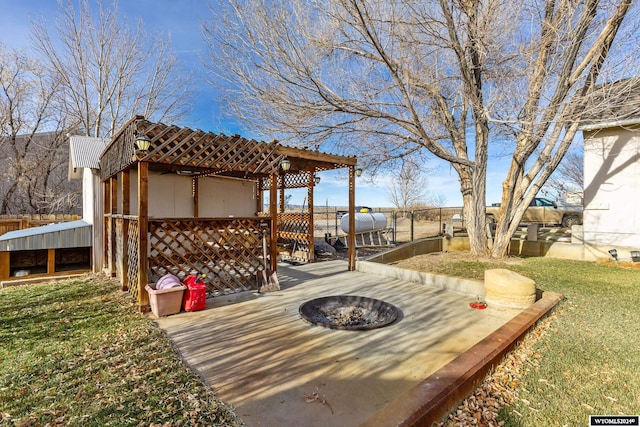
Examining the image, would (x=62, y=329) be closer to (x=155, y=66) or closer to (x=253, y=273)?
(x=253, y=273)

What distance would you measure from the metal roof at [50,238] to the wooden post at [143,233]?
3890 millimetres

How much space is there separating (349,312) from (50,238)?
641 centimetres

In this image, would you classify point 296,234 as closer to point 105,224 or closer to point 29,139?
point 105,224

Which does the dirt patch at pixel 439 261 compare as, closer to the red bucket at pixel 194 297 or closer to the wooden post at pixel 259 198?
the wooden post at pixel 259 198

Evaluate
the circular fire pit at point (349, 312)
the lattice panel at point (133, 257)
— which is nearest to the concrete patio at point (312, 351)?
the circular fire pit at point (349, 312)

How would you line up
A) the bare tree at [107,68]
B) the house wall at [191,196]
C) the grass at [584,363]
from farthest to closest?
the bare tree at [107,68]
the house wall at [191,196]
the grass at [584,363]

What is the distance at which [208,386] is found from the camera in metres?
2.28

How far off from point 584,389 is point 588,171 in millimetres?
8353

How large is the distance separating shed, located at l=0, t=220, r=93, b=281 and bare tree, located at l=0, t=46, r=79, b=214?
6.81 m

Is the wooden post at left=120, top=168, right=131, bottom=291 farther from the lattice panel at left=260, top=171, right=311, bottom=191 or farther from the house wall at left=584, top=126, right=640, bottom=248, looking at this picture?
the house wall at left=584, top=126, right=640, bottom=248

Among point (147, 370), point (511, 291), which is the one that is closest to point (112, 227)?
point (147, 370)

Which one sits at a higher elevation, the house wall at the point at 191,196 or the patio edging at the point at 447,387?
the house wall at the point at 191,196

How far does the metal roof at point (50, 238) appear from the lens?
595cm

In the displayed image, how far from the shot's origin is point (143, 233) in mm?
3908
